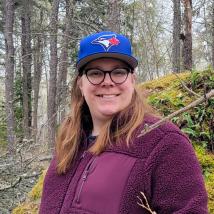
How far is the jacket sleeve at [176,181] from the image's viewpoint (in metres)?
1.76

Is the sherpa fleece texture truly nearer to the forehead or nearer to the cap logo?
the forehead

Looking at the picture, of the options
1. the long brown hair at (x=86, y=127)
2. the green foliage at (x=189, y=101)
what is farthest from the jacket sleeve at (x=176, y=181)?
the green foliage at (x=189, y=101)

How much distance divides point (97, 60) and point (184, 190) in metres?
0.83

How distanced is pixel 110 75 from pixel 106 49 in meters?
0.14

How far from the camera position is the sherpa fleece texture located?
1.77m

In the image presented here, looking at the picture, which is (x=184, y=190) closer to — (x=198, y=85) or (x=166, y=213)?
(x=166, y=213)

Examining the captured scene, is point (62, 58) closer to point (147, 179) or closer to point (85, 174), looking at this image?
point (85, 174)

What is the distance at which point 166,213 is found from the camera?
1.80 meters

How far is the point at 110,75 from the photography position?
2135 millimetres

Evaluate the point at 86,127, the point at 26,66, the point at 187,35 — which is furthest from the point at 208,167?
the point at 26,66

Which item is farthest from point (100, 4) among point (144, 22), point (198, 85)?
point (198, 85)

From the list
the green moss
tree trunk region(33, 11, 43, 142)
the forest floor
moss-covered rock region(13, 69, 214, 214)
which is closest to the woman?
moss-covered rock region(13, 69, 214, 214)

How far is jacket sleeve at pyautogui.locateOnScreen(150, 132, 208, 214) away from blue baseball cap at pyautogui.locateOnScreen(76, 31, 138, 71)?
552 millimetres

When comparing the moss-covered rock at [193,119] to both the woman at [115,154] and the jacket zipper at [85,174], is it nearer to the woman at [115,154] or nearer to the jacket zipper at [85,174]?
the woman at [115,154]
